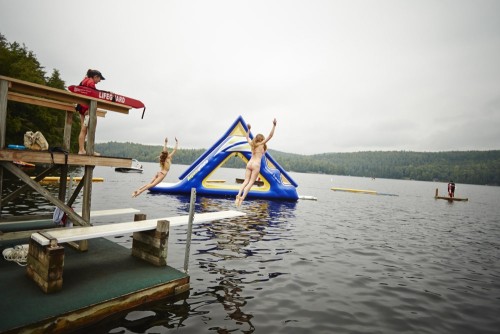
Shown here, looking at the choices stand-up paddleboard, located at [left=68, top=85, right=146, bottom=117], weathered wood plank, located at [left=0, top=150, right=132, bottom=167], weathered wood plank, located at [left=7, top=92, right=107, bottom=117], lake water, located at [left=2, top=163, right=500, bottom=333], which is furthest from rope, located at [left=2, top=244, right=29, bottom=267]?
stand-up paddleboard, located at [left=68, top=85, right=146, bottom=117]

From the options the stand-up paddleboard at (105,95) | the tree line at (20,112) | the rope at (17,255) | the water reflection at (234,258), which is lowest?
the water reflection at (234,258)

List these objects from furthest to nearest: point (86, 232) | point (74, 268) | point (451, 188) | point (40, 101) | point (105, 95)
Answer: point (451, 188) → point (40, 101) → point (105, 95) → point (74, 268) → point (86, 232)

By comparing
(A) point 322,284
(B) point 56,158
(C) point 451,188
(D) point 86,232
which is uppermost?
(B) point 56,158

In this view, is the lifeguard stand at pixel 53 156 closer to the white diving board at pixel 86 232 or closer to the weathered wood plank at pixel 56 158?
the weathered wood plank at pixel 56 158

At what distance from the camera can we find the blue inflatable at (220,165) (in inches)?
848

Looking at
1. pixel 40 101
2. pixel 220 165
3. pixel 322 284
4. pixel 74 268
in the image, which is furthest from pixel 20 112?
pixel 322 284

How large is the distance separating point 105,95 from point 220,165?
56.3 feet

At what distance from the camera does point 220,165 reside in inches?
909

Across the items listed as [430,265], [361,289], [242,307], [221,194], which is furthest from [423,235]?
[221,194]

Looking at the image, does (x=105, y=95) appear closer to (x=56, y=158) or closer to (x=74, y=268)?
A: (x=56, y=158)

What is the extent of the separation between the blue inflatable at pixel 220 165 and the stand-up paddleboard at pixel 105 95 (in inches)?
588

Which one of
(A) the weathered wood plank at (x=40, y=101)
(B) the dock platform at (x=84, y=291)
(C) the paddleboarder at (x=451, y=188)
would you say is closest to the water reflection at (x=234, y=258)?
(B) the dock platform at (x=84, y=291)

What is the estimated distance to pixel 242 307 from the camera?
561 centimetres

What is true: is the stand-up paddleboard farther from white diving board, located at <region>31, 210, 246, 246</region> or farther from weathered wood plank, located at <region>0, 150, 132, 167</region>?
white diving board, located at <region>31, 210, 246, 246</region>
